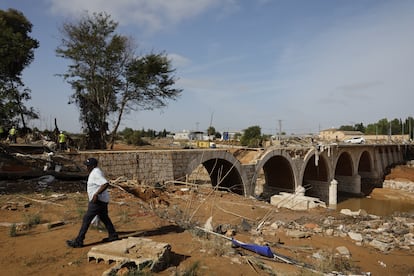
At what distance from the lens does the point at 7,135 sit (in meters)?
17.5

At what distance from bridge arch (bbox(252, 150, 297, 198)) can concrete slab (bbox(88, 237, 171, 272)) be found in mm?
16530

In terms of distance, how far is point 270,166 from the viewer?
25312 mm

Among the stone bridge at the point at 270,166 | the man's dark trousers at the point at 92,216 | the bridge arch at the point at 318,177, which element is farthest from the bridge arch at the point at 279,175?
the man's dark trousers at the point at 92,216

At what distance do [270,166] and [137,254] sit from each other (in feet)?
72.5

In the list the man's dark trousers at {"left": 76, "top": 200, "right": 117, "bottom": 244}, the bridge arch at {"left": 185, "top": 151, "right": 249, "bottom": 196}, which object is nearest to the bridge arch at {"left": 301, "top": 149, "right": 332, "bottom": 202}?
the bridge arch at {"left": 185, "top": 151, "right": 249, "bottom": 196}

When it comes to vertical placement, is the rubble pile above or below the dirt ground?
below

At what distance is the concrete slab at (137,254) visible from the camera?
3.97m

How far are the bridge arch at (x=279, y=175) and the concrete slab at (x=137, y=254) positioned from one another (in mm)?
16530

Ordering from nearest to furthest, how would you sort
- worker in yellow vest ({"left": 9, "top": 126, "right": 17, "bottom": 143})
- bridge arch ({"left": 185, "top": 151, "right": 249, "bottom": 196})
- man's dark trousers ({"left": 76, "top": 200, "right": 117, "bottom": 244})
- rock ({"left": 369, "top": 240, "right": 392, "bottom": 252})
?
man's dark trousers ({"left": 76, "top": 200, "right": 117, "bottom": 244}), rock ({"left": 369, "top": 240, "right": 392, "bottom": 252}), bridge arch ({"left": 185, "top": 151, "right": 249, "bottom": 196}), worker in yellow vest ({"left": 9, "top": 126, "right": 17, "bottom": 143})

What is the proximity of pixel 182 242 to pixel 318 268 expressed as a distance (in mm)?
2535

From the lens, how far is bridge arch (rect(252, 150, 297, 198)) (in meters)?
22.0

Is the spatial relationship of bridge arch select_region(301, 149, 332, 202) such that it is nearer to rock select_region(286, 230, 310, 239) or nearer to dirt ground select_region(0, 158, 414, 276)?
dirt ground select_region(0, 158, 414, 276)

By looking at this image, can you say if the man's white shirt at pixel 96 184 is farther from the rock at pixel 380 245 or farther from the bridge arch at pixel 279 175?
the bridge arch at pixel 279 175

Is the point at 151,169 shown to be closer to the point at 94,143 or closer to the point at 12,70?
the point at 94,143
